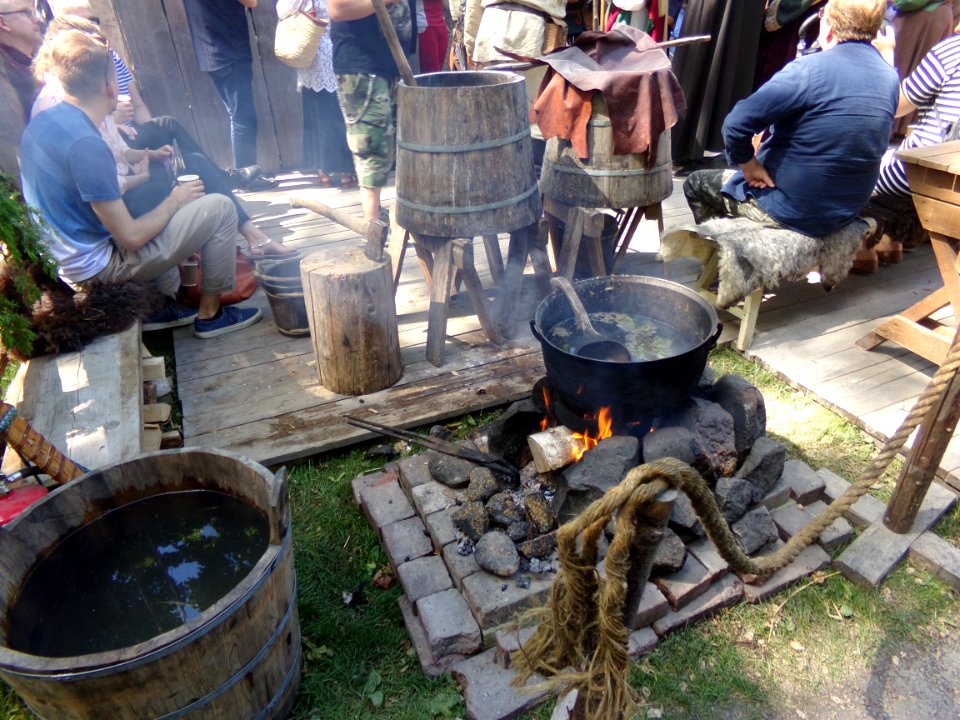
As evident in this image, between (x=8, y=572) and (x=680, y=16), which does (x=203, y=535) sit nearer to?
(x=8, y=572)

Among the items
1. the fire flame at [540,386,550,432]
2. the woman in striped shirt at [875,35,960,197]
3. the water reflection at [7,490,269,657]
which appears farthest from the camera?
the woman in striped shirt at [875,35,960,197]

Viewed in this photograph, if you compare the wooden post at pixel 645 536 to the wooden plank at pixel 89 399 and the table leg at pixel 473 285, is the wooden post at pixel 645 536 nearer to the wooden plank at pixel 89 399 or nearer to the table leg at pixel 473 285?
the wooden plank at pixel 89 399

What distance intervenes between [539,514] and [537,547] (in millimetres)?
174

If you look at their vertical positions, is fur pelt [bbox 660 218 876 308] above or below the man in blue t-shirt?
below

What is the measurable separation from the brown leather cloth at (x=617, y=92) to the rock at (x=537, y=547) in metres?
2.28

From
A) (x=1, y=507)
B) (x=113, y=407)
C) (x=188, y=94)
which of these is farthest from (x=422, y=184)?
(x=188, y=94)

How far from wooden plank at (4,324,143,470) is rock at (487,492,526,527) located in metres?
1.48

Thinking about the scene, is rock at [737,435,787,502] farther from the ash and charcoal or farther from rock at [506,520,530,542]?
rock at [506,520,530,542]

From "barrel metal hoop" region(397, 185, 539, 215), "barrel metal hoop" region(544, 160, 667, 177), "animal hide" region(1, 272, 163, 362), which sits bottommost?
"animal hide" region(1, 272, 163, 362)

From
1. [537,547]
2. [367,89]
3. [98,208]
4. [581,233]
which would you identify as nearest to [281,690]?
[537,547]

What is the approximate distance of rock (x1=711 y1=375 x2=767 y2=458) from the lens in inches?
104

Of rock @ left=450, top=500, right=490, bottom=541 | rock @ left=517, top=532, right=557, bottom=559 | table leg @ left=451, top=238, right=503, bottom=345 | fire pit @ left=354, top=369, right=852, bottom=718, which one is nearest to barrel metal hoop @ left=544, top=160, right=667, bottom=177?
table leg @ left=451, top=238, right=503, bottom=345

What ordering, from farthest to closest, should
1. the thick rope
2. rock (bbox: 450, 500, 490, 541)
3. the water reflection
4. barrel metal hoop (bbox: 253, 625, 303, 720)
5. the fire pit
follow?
rock (bbox: 450, 500, 490, 541) → the fire pit → barrel metal hoop (bbox: 253, 625, 303, 720) → the water reflection → the thick rope

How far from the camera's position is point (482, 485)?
102 inches
